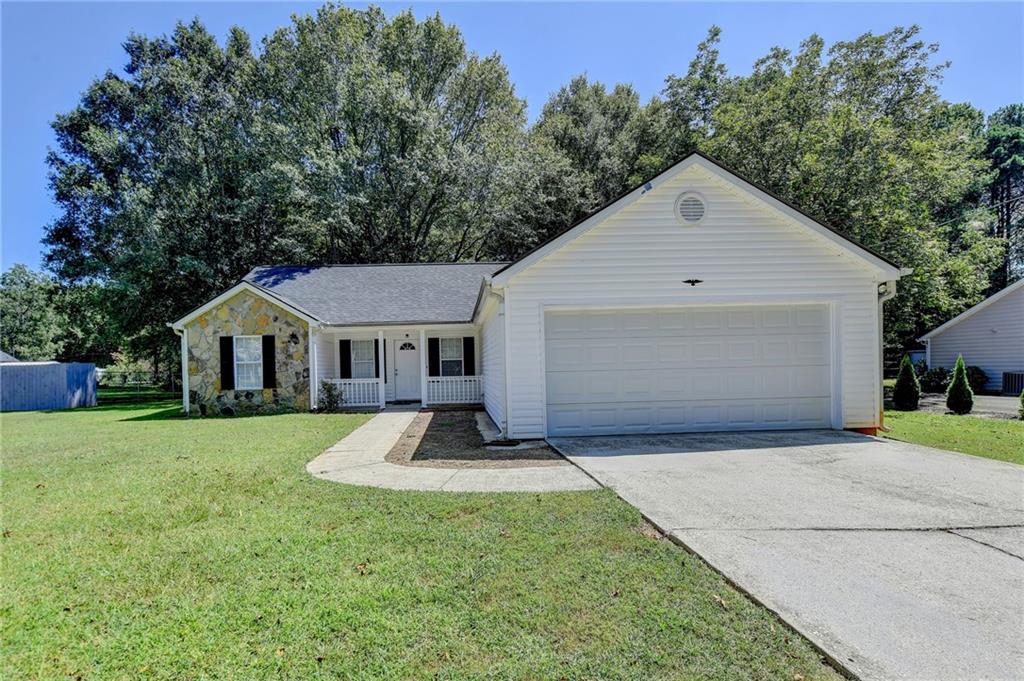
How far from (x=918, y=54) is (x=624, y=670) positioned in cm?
2625

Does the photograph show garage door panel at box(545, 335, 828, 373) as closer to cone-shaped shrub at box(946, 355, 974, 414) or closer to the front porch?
the front porch

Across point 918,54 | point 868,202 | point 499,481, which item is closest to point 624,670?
point 499,481

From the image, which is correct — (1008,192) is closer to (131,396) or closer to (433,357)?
(433,357)

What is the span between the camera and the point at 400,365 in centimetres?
1719

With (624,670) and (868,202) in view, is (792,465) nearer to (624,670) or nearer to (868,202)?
(624,670)

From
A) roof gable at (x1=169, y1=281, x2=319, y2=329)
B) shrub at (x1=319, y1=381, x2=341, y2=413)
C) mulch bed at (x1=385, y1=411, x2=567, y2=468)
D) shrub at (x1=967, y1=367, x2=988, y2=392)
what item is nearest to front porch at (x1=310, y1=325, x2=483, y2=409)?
shrub at (x1=319, y1=381, x2=341, y2=413)

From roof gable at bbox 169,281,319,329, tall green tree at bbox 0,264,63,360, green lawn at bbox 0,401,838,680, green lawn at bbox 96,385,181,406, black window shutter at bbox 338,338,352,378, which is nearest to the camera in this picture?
green lawn at bbox 0,401,838,680

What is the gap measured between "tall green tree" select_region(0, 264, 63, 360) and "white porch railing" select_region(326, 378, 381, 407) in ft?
140

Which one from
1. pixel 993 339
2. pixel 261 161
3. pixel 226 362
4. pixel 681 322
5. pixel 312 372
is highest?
pixel 261 161

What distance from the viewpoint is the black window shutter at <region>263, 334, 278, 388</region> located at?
1539 centimetres

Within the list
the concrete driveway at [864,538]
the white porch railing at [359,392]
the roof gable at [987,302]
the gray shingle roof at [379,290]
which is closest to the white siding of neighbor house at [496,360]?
the concrete driveway at [864,538]

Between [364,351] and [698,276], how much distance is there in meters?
11.8

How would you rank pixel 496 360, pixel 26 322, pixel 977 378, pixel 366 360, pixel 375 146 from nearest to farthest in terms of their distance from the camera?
1. pixel 496 360
2. pixel 366 360
3. pixel 977 378
4. pixel 375 146
5. pixel 26 322

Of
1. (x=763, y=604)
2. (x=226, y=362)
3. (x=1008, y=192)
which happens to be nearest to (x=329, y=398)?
(x=226, y=362)
